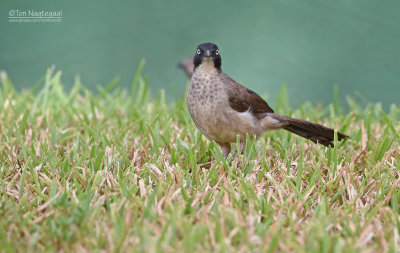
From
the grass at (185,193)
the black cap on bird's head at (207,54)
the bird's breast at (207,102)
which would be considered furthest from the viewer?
the black cap on bird's head at (207,54)

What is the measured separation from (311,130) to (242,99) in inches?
24.4

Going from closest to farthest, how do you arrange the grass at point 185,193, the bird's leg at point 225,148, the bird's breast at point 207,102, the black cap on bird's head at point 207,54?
the grass at point 185,193 < the bird's breast at point 207,102 < the black cap on bird's head at point 207,54 < the bird's leg at point 225,148

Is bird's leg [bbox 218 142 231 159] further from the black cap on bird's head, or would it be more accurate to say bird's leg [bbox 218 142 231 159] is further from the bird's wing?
the black cap on bird's head

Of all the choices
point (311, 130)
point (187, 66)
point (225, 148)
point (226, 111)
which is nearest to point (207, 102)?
point (226, 111)

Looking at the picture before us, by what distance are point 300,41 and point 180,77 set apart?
1.91 metres

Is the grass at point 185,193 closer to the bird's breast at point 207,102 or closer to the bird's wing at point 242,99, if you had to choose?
the bird's breast at point 207,102

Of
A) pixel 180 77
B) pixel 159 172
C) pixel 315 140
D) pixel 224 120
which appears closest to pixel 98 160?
pixel 159 172

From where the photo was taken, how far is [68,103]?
6.17m

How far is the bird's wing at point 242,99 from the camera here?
486 centimetres

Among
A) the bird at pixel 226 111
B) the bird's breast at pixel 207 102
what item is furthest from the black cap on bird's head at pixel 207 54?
the bird's breast at pixel 207 102

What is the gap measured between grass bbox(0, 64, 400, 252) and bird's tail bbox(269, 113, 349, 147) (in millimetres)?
117

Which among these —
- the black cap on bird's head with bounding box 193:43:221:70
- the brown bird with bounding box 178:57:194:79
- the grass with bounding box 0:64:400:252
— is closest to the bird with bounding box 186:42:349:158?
the black cap on bird's head with bounding box 193:43:221:70

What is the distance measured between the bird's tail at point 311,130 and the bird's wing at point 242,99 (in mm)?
127

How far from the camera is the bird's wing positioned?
486cm
